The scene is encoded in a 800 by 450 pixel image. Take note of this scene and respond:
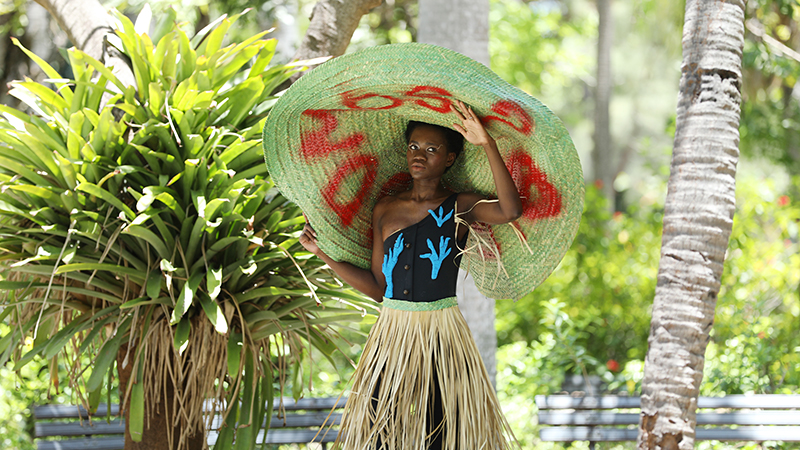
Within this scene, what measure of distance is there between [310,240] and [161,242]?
665 millimetres

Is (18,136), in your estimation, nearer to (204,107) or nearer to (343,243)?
(204,107)

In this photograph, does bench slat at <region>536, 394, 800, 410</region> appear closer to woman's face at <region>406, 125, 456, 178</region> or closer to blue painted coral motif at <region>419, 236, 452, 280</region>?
blue painted coral motif at <region>419, 236, 452, 280</region>

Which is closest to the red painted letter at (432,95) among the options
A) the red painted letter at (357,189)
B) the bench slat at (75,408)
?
the red painted letter at (357,189)

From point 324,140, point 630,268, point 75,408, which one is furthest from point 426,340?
point 630,268

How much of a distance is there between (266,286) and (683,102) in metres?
1.89

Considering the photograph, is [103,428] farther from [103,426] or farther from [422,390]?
[422,390]

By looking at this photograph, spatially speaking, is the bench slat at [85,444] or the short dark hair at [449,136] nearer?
the short dark hair at [449,136]

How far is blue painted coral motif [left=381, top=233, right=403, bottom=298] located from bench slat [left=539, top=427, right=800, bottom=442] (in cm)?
194

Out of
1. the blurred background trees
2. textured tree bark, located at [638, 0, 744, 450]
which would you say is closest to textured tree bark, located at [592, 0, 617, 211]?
the blurred background trees

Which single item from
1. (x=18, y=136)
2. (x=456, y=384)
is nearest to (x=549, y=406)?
(x=456, y=384)

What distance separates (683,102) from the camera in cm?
260

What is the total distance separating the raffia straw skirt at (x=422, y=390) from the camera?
6.79ft

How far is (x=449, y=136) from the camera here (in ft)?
7.18

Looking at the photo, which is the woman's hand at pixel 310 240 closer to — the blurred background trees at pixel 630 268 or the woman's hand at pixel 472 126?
the woman's hand at pixel 472 126
